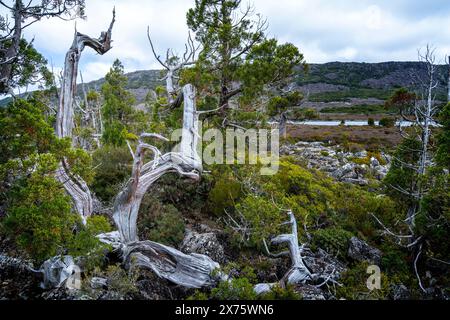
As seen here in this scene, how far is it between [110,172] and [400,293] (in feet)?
27.8

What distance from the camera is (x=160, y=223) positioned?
7504mm

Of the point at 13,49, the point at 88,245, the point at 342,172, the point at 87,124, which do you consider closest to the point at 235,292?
the point at 88,245

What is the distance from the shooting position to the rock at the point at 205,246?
6.86m

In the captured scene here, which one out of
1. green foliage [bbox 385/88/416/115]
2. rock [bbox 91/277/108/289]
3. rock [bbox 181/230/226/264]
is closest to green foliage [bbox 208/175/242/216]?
rock [bbox 181/230/226/264]

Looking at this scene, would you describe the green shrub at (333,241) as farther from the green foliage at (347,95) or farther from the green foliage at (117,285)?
the green foliage at (347,95)

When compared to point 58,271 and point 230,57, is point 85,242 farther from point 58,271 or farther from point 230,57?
A: point 230,57

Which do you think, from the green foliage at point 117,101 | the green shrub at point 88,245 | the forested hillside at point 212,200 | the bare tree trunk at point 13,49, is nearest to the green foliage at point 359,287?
the forested hillside at point 212,200

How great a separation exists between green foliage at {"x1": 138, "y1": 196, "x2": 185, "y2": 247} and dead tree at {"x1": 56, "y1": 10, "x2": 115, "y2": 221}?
1.71 metres

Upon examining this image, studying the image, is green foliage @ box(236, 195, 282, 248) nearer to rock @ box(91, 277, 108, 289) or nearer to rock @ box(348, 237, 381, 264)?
rock @ box(348, 237, 381, 264)

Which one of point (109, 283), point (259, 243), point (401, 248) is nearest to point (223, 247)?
point (259, 243)

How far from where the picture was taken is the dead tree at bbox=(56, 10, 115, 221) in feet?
19.5

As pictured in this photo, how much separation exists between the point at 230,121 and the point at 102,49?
189 inches
